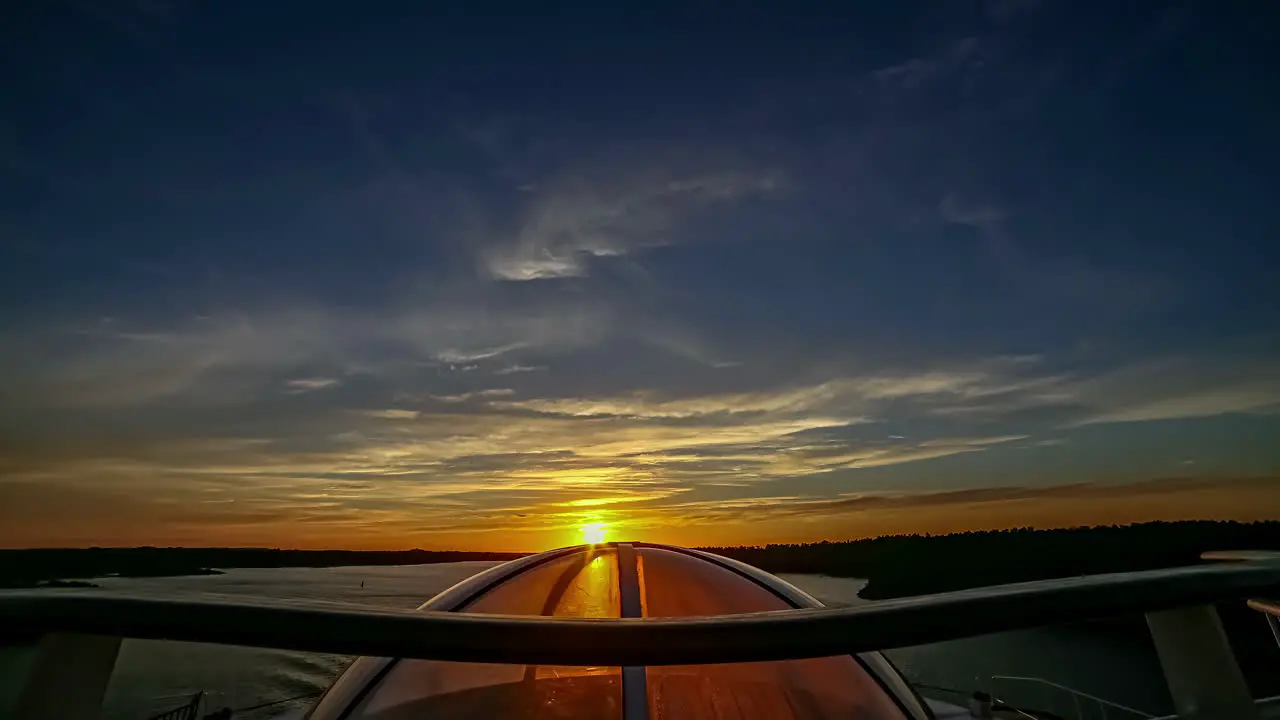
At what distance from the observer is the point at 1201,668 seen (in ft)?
6.75

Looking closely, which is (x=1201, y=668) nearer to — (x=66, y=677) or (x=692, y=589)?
(x=692, y=589)

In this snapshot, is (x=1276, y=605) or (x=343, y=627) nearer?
(x=343, y=627)

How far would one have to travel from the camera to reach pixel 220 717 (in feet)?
21.2

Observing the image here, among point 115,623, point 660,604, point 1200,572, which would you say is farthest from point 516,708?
point 1200,572

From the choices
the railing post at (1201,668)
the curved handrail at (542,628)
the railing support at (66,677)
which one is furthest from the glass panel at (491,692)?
the railing post at (1201,668)

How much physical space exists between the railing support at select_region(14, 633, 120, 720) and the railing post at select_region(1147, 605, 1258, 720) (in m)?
2.81

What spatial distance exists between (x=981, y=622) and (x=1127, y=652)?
5212 inches

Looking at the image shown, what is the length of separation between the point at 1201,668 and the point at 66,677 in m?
3.07

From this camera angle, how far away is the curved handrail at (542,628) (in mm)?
1101

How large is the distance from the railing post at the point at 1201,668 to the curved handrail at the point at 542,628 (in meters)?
1.12

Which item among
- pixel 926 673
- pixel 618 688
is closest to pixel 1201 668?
pixel 618 688

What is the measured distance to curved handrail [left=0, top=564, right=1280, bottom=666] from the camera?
1.10 metres

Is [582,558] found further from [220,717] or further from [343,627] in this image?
[220,717]

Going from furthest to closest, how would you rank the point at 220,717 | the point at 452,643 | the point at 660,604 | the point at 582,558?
the point at 220,717 < the point at 582,558 < the point at 660,604 < the point at 452,643
